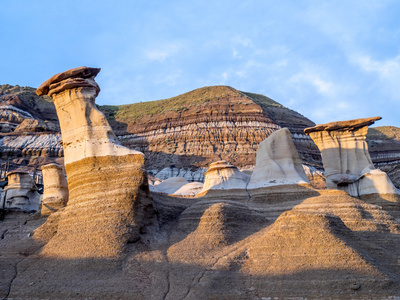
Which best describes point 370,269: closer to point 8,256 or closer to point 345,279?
point 345,279

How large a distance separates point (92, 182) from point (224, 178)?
917cm

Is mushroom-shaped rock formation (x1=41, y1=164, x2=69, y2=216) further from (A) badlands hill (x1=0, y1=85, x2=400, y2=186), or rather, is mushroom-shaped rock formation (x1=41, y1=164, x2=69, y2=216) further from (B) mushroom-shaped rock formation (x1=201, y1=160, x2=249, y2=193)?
(A) badlands hill (x1=0, y1=85, x2=400, y2=186)

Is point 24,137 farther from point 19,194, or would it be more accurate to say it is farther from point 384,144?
point 384,144

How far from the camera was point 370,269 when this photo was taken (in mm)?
9430

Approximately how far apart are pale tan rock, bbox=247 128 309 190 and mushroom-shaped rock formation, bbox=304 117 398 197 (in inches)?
230

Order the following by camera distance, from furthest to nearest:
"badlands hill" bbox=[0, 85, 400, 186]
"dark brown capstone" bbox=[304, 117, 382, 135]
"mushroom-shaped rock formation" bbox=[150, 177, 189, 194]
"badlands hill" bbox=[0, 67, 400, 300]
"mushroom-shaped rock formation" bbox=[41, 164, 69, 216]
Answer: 1. "badlands hill" bbox=[0, 85, 400, 186]
2. "mushroom-shaped rock formation" bbox=[150, 177, 189, 194]
3. "dark brown capstone" bbox=[304, 117, 382, 135]
4. "mushroom-shaped rock formation" bbox=[41, 164, 69, 216]
5. "badlands hill" bbox=[0, 67, 400, 300]

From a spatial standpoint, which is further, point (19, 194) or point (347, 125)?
point (347, 125)

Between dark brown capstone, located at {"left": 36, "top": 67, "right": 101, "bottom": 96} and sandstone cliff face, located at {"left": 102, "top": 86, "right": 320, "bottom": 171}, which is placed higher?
sandstone cliff face, located at {"left": 102, "top": 86, "right": 320, "bottom": 171}

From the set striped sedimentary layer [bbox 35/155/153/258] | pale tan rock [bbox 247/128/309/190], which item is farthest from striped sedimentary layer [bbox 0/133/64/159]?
striped sedimentary layer [bbox 35/155/153/258]

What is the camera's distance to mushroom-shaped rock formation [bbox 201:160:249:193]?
818 inches

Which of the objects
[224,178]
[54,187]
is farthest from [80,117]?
[224,178]

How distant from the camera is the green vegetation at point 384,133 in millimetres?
85375

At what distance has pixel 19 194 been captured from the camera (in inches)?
971

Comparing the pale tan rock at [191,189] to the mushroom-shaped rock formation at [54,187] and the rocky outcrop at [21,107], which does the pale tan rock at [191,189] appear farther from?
the rocky outcrop at [21,107]
